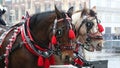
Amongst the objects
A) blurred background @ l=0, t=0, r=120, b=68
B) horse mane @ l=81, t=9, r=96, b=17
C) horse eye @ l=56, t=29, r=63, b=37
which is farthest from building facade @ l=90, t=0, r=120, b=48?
horse eye @ l=56, t=29, r=63, b=37

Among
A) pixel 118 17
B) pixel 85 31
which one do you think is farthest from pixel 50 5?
pixel 85 31

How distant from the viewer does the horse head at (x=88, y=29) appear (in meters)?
5.20

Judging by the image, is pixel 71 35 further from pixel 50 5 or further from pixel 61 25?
pixel 50 5

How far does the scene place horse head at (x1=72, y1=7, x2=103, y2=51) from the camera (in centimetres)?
520

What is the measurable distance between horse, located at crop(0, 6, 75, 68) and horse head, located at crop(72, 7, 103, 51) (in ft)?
3.07

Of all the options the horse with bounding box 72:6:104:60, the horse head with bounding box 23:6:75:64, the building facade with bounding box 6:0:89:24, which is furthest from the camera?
the building facade with bounding box 6:0:89:24

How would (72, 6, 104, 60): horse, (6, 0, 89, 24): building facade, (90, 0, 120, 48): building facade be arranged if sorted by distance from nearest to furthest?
1. (72, 6, 104, 60): horse
2. (90, 0, 120, 48): building facade
3. (6, 0, 89, 24): building facade

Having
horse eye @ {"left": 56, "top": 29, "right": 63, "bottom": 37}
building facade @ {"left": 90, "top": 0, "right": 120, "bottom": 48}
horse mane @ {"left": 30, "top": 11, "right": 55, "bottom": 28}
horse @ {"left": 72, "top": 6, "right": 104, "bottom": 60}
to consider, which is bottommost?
building facade @ {"left": 90, "top": 0, "right": 120, "bottom": 48}

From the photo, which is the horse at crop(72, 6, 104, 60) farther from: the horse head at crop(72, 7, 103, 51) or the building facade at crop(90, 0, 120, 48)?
the building facade at crop(90, 0, 120, 48)

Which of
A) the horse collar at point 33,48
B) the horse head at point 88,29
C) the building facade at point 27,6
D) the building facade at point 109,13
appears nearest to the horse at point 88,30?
the horse head at point 88,29

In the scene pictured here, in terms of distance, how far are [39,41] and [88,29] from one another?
4.28 ft

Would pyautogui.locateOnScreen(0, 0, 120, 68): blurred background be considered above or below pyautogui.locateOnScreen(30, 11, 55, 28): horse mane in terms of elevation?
below

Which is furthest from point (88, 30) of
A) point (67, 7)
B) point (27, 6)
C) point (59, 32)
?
point (27, 6)

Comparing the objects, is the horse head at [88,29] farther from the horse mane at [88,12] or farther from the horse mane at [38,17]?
the horse mane at [38,17]
